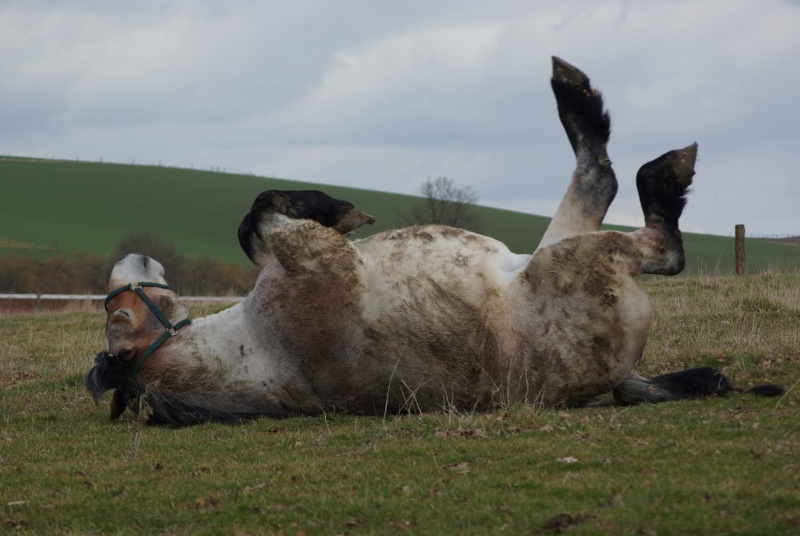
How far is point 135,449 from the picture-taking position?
6023 millimetres

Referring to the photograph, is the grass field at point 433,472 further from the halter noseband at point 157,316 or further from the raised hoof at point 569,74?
the raised hoof at point 569,74

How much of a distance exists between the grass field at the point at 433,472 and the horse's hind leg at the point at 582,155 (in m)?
1.41

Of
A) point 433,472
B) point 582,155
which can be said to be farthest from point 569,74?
point 433,472

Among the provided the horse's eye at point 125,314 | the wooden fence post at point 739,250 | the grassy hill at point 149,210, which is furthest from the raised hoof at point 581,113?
the grassy hill at point 149,210

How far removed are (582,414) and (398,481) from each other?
198 centimetres

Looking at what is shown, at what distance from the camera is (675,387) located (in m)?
6.80

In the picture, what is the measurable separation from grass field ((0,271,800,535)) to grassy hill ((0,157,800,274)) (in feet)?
130

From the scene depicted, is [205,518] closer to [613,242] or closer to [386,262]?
[386,262]

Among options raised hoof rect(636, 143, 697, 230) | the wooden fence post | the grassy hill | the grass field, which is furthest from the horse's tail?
the grassy hill

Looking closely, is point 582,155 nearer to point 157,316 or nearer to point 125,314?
point 157,316

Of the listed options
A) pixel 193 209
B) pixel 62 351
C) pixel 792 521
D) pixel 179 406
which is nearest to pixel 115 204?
pixel 193 209

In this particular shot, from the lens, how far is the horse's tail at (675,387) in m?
6.68

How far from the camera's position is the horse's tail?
6.68 meters

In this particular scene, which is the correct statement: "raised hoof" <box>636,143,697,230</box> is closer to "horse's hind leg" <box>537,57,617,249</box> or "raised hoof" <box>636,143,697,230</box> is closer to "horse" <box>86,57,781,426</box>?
"horse" <box>86,57,781,426</box>
